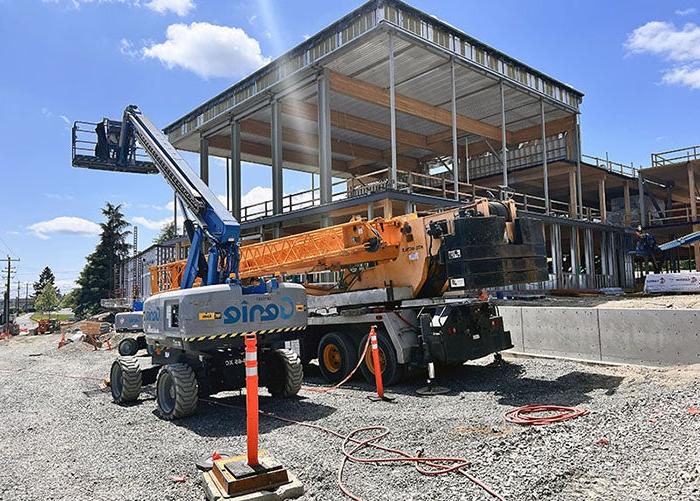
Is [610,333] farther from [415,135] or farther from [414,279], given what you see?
[415,135]

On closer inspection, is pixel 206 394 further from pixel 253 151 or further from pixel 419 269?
pixel 253 151

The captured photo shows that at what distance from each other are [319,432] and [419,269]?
13.2 feet

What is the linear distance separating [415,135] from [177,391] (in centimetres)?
2564

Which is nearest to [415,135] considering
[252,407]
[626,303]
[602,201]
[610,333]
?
[602,201]

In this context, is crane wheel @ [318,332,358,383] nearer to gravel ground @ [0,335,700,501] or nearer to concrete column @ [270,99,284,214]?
gravel ground @ [0,335,700,501]

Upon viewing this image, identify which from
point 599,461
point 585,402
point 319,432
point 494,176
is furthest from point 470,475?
point 494,176

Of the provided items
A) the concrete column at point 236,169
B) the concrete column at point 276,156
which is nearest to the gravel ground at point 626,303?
the concrete column at point 276,156

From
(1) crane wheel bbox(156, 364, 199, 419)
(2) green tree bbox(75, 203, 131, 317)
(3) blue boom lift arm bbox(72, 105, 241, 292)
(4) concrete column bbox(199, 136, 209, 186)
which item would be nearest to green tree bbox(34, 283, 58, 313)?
(2) green tree bbox(75, 203, 131, 317)

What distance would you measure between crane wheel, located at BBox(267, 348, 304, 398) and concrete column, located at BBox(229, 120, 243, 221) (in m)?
18.2

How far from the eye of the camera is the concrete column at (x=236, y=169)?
26562 mm

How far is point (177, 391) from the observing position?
7.89 metres

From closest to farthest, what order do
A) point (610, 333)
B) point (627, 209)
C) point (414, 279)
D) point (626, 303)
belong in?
1. point (414, 279)
2. point (610, 333)
3. point (626, 303)
4. point (627, 209)

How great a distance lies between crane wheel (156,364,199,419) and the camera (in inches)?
311

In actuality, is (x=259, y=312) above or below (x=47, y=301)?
below
